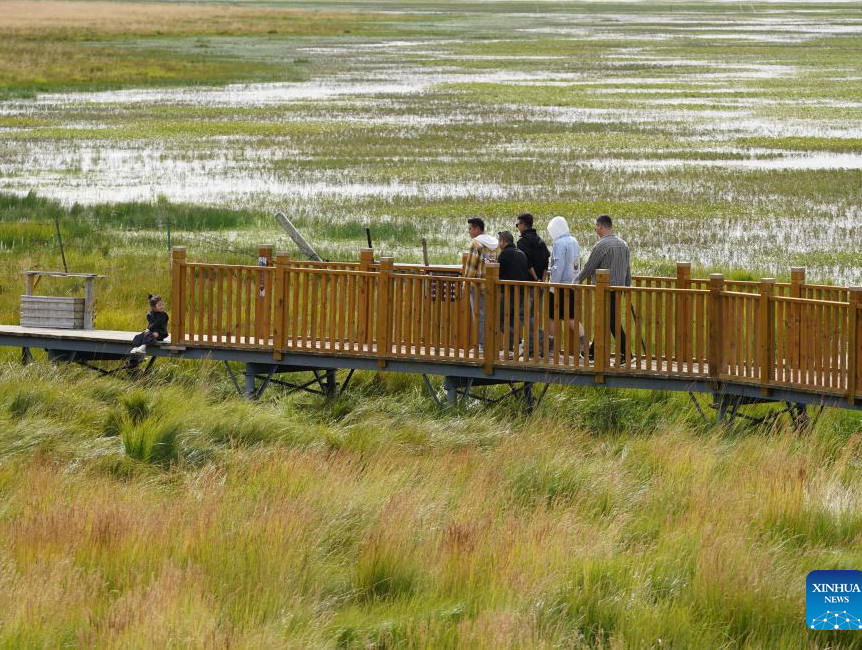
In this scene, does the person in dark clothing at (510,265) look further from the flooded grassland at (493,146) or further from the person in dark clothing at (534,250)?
the flooded grassland at (493,146)

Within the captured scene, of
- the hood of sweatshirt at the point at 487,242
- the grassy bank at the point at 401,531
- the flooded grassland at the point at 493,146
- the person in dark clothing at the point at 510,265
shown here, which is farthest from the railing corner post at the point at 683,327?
the flooded grassland at the point at 493,146

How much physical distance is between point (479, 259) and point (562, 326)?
104 centimetres

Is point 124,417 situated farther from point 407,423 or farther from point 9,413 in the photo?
point 407,423

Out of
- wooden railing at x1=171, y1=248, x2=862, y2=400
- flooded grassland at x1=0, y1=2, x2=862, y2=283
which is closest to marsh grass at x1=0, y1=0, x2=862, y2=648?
flooded grassland at x1=0, y1=2, x2=862, y2=283

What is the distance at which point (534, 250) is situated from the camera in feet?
48.9

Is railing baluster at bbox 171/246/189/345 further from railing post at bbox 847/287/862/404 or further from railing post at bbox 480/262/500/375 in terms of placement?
railing post at bbox 847/287/862/404

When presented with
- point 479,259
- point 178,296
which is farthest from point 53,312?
point 479,259

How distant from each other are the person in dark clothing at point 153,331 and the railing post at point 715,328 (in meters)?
5.54

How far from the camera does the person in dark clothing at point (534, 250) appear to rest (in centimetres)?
1473

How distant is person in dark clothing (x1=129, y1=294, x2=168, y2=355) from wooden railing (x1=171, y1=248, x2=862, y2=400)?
0.18m

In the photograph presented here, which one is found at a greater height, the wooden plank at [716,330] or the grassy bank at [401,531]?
the wooden plank at [716,330]

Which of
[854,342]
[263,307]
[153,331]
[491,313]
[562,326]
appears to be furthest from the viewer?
[153,331]

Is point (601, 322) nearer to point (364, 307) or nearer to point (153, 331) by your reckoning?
point (364, 307)

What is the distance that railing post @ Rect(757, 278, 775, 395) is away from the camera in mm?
12961
